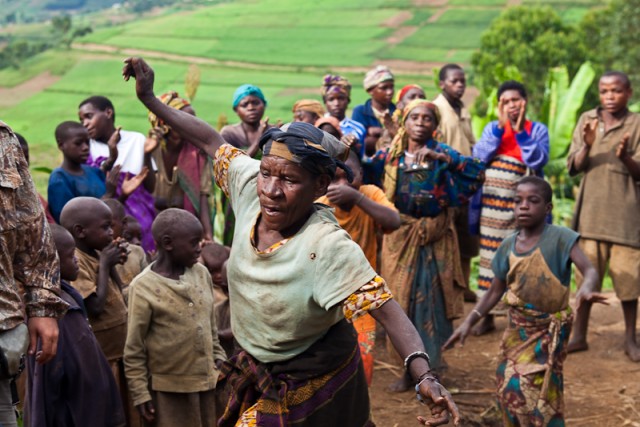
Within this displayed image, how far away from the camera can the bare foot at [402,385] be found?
23.2 ft

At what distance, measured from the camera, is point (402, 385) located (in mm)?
7086

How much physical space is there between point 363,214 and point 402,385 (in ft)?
5.18

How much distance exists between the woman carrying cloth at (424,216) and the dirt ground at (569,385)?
36 cm

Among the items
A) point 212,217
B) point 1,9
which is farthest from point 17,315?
point 1,9

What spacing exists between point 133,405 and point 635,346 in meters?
4.58

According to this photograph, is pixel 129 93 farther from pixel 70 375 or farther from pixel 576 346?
pixel 70 375

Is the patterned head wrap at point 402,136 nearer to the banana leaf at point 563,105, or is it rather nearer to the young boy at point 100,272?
the young boy at point 100,272

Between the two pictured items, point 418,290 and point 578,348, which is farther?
point 578,348

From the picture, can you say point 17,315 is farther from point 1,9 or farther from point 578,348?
point 1,9

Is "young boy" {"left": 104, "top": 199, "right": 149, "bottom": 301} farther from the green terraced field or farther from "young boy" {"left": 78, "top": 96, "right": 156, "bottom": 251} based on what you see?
the green terraced field

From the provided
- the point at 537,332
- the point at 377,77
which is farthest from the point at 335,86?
the point at 537,332

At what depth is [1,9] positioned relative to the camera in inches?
1054

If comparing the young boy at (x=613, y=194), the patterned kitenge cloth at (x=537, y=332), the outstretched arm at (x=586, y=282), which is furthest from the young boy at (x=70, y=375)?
the young boy at (x=613, y=194)

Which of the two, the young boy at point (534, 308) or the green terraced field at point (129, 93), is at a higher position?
the green terraced field at point (129, 93)
